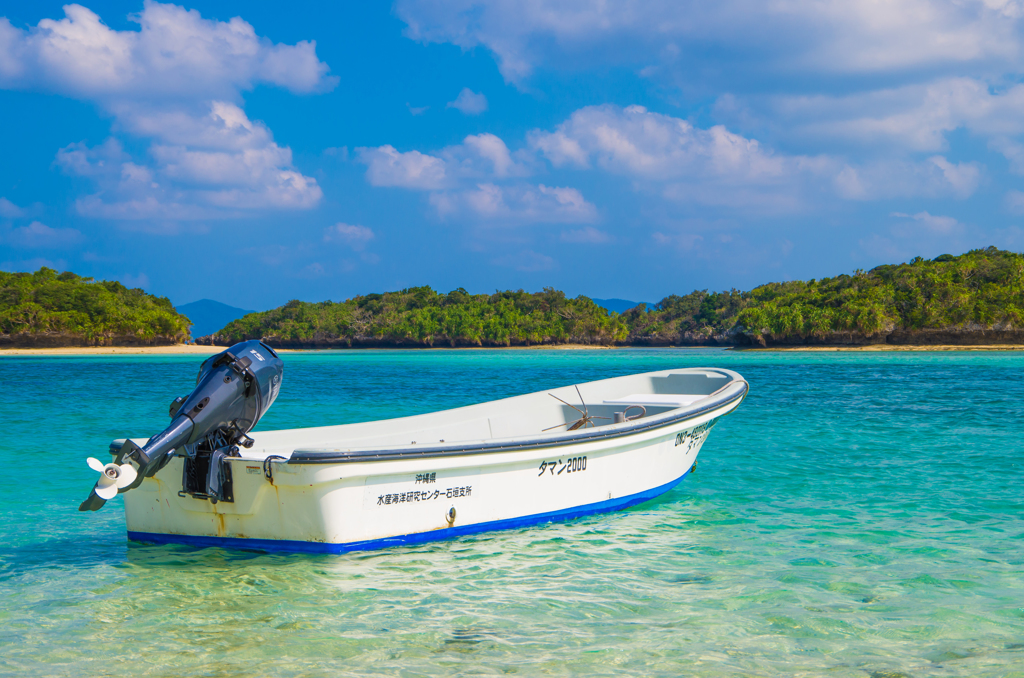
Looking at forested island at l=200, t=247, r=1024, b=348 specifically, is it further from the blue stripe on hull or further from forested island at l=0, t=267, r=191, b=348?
the blue stripe on hull

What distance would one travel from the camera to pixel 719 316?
112438 mm

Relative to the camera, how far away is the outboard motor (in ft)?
17.3

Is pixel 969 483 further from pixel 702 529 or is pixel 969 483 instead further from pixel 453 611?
pixel 453 611

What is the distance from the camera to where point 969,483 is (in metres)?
9.45

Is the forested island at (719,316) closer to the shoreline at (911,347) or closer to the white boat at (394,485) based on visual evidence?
the shoreline at (911,347)

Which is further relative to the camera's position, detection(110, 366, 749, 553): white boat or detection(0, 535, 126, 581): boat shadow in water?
detection(0, 535, 126, 581): boat shadow in water

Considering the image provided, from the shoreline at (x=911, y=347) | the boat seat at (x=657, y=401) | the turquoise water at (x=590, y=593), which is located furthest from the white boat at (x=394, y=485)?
the shoreline at (x=911, y=347)

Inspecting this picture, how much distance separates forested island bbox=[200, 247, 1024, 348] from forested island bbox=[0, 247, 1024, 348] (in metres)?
0.16

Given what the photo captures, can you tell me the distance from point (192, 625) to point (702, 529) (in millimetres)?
4668

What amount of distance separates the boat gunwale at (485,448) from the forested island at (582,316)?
7171 cm

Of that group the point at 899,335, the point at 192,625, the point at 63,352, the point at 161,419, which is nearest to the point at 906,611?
the point at 192,625

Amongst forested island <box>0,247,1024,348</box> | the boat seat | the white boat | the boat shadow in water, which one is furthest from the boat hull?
forested island <box>0,247,1024,348</box>

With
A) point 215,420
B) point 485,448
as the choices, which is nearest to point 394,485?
point 485,448

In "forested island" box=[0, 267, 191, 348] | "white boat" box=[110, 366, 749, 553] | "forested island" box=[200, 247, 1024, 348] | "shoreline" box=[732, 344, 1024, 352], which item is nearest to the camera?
"white boat" box=[110, 366, 749, 553]
